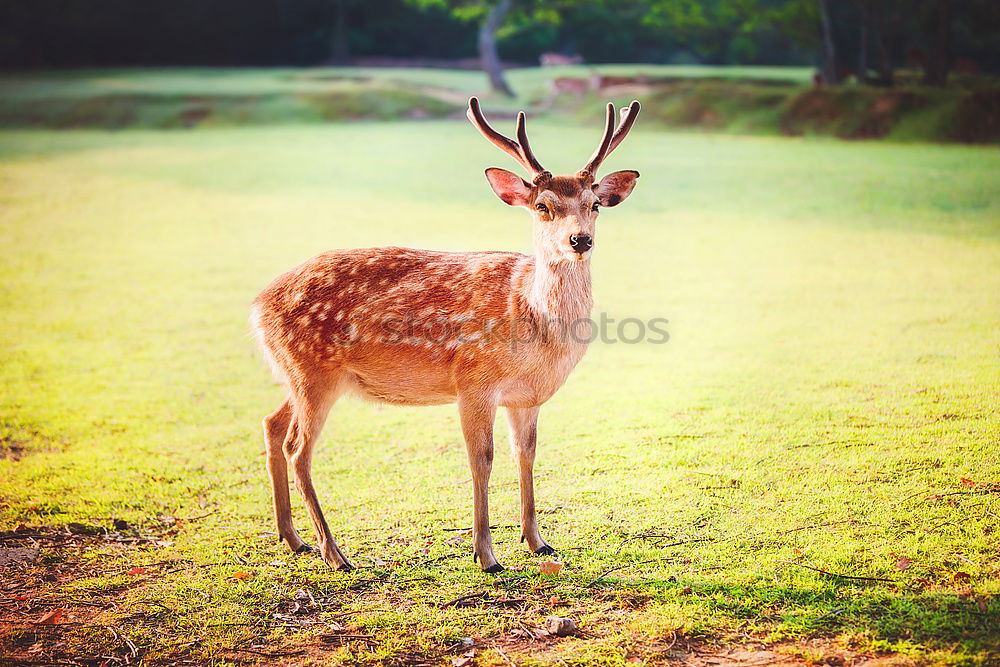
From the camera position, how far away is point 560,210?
3.64 meters

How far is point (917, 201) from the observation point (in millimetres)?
10594

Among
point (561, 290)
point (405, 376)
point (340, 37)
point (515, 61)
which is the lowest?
point (405, 376)

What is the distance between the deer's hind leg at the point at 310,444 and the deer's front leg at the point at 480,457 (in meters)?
0.52

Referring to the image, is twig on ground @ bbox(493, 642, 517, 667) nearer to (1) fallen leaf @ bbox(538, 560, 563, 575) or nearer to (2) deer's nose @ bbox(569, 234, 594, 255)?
(1) fallen leaf @ bbox(538, 560, 563, 575)

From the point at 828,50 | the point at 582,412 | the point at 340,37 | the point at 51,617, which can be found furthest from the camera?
the point at 340,37

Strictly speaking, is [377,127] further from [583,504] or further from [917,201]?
[583,504]

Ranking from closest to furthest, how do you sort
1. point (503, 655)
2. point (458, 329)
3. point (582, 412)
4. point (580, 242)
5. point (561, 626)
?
point (503, 655), point (561, 626), point (580, 242), point (458, 329), point (582, 412)

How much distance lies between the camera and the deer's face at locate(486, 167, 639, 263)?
3.57 metres

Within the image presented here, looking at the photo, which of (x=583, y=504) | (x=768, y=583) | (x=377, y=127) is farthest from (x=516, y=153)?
(x=377, y=127)

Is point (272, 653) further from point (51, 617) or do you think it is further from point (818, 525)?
point (818, 525)

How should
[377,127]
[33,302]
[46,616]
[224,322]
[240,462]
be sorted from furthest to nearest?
[377,127]
[33,302]
[224,322]
[240,462]
[46,616]

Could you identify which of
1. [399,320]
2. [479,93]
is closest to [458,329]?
[399,320]

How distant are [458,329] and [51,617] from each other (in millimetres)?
1759

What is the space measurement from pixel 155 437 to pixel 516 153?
275 cm
